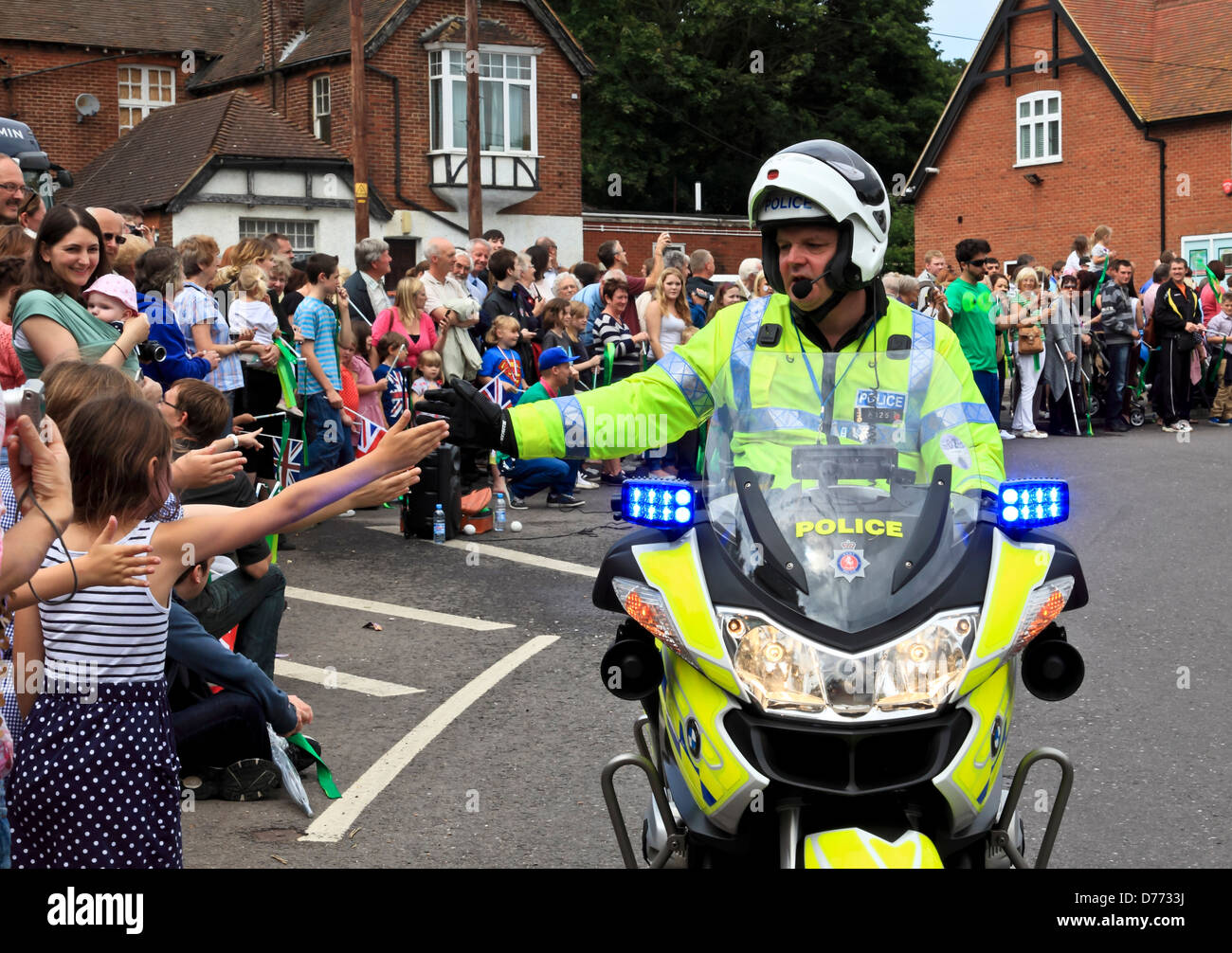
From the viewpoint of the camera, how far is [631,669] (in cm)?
379

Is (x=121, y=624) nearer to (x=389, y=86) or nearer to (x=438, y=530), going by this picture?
(x=438, y=530)

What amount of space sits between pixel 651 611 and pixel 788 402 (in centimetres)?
68

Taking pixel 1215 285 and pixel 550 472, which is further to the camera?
pixel 1215 285

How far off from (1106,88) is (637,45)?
16.4 metres

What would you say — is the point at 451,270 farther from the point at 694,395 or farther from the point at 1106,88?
the point at 1106,88

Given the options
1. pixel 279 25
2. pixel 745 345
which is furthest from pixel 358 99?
pixel 745 345

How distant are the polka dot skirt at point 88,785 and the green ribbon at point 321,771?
210 centimetres

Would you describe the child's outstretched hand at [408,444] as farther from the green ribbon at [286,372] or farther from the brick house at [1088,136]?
the brick house at [1088,136]

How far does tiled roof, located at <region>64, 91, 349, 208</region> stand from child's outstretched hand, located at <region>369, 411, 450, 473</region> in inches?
1352

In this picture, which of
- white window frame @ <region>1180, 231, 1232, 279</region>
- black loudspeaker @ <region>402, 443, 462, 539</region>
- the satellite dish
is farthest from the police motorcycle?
the satellite dish

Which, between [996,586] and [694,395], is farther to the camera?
[694,395]

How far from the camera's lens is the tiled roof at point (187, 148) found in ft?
121

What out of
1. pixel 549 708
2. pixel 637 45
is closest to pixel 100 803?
pixel 549 708

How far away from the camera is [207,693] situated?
6.15 meters
